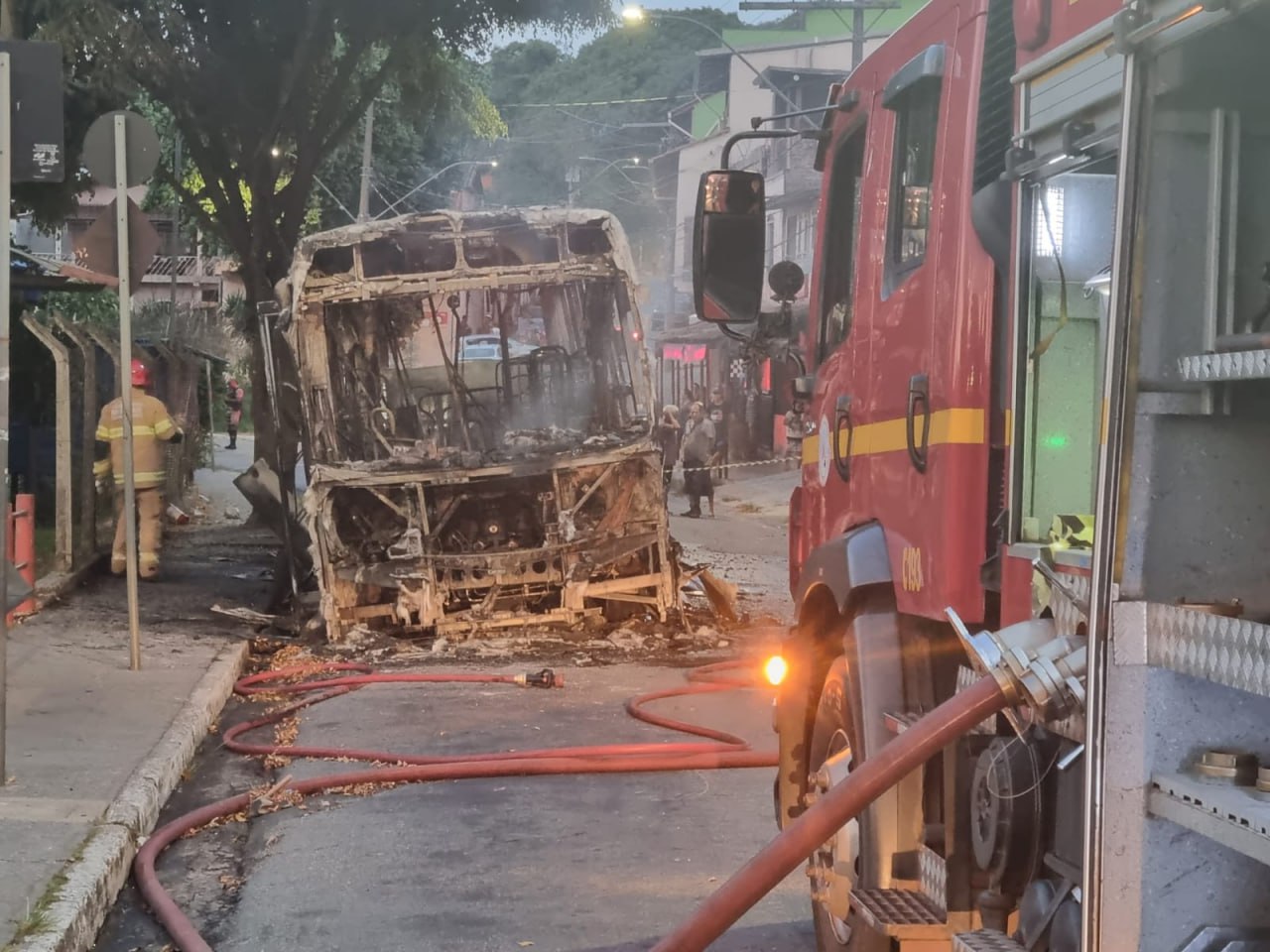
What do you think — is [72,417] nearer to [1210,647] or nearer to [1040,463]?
[1040,463]

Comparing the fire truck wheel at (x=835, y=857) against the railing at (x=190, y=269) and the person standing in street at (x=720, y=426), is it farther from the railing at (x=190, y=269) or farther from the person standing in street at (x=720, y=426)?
the railing at (x=190, y=269)

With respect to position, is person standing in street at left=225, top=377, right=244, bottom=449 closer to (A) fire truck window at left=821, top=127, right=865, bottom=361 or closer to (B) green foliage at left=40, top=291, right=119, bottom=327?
(B) green foliage at left=40, top=291, right=119, bottom=327

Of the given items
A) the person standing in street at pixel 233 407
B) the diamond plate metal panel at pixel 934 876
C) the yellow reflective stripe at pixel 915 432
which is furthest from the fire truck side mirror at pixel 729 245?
the person standing in street at pixel 233 407

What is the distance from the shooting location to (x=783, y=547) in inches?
771

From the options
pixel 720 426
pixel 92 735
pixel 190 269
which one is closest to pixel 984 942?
pixel 92 735

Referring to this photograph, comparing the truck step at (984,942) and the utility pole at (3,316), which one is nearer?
the truck step at (984,942)

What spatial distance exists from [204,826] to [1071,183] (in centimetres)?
443

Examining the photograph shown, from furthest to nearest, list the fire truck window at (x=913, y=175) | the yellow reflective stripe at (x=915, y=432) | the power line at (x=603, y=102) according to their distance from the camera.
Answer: the power line at (x=603, y=102) < the fire truck window at (x=913, y=175) < the yellow reflective stripe at (x=915, y=432)

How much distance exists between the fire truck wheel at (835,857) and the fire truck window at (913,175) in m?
1.07

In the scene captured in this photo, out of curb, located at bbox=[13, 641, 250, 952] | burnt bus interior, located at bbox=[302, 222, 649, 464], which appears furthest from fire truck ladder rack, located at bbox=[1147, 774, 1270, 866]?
burnt bus interior, located at bbox=[302, 222, 649, 464]

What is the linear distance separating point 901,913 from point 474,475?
7.46 meters

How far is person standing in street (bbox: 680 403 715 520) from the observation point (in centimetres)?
2356

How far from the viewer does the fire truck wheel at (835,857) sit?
3.94 m

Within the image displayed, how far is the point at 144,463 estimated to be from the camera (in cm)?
1333
